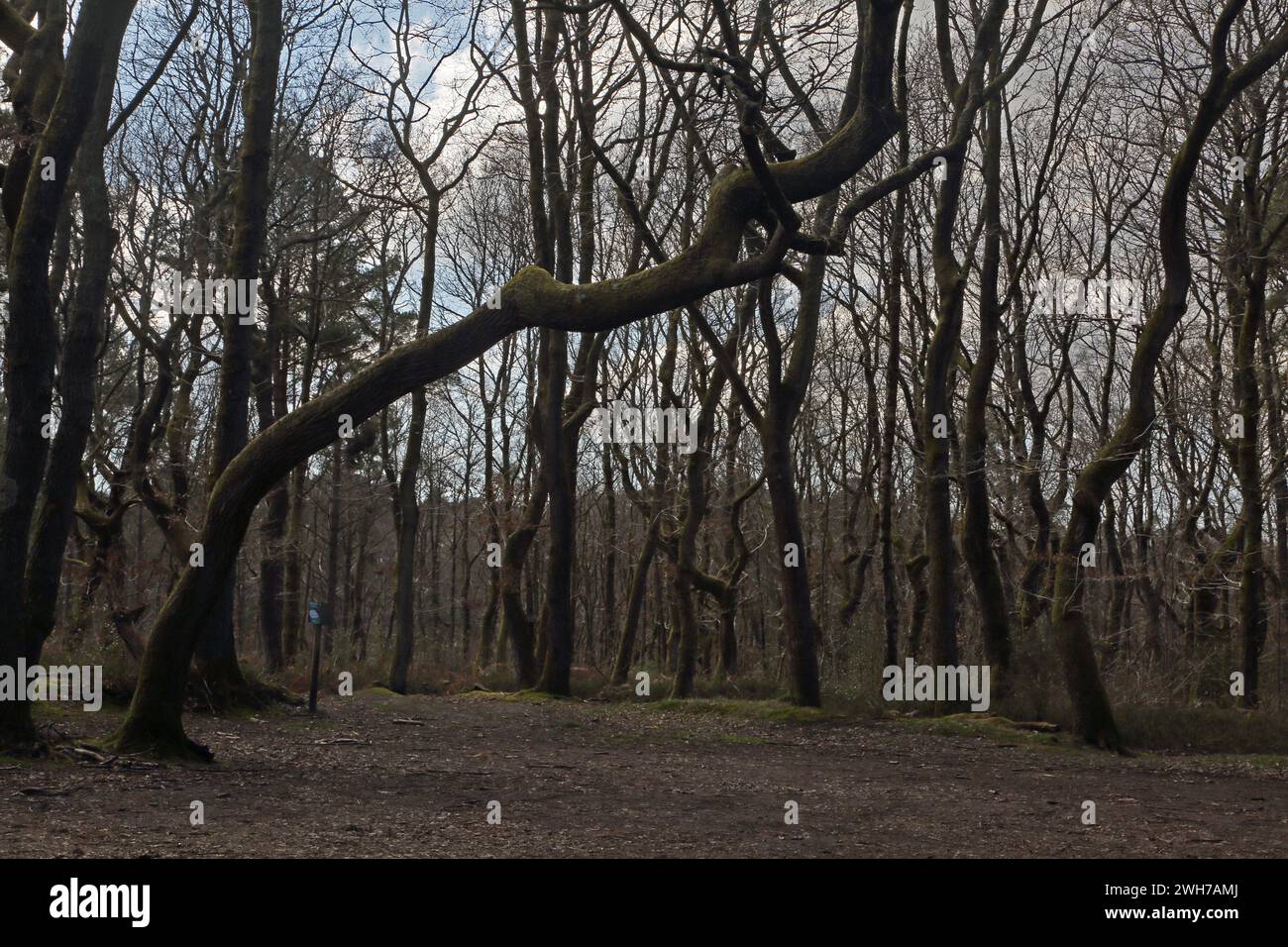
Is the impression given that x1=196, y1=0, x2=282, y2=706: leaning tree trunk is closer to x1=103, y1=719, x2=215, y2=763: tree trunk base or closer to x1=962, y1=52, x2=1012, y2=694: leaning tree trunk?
x1=103, y1=719, x2=215, y2=763: tree trunk base

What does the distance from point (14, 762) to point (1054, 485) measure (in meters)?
19.3

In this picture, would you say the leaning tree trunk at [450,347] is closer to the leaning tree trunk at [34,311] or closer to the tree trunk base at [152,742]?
the tree trunk base at [152,742]

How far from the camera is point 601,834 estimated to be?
7438mm

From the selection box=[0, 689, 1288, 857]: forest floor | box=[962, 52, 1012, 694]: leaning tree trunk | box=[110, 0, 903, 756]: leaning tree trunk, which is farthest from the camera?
box=[962, 52, 1012, 694]: leaning tree trunk

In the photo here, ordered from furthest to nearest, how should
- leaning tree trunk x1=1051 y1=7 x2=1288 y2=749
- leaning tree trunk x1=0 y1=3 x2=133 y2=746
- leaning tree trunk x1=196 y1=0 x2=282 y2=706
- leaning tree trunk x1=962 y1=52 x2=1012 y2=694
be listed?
leaning tree trunk x1=962 y1=52 x2=1012 y2=694 → leaning tree trunk x1=196 y1=0 x2=282 y2=706 → leaning tree trunk x1=1051 y1=7 x2=1288 y2=749 → leaning tree trunk x1=0 y1=3 x2=133 y2=746

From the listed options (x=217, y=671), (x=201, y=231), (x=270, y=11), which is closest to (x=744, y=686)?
(x=217, y=671)

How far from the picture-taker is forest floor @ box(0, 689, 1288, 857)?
700 centimetres

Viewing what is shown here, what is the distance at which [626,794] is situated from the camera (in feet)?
31.0

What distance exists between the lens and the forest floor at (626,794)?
6996 mm

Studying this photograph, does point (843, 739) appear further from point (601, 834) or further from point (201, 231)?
point (201, 231)

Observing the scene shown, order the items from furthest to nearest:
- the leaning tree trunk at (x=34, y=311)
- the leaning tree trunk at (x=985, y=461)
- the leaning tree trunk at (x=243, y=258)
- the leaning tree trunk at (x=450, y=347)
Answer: the leaning tree trunk at (x=985, y=461)
the leaning tree trunk at (x=243, y=258)
the leaning tree trunk at (x=34, y=311)
the leaning tree trunk at (x=450, y=347)

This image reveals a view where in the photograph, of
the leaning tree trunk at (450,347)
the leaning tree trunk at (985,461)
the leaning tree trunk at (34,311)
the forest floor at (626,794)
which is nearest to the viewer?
the forest floor at (626,794)

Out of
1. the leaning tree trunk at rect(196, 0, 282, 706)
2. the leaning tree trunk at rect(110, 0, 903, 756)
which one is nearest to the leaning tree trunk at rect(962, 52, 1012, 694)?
the leaning tree trunk at rect(110, 0, 903, 756)

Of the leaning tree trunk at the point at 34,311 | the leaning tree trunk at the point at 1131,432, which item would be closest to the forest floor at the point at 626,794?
the leaning tree trunk at the point at 1131,432
